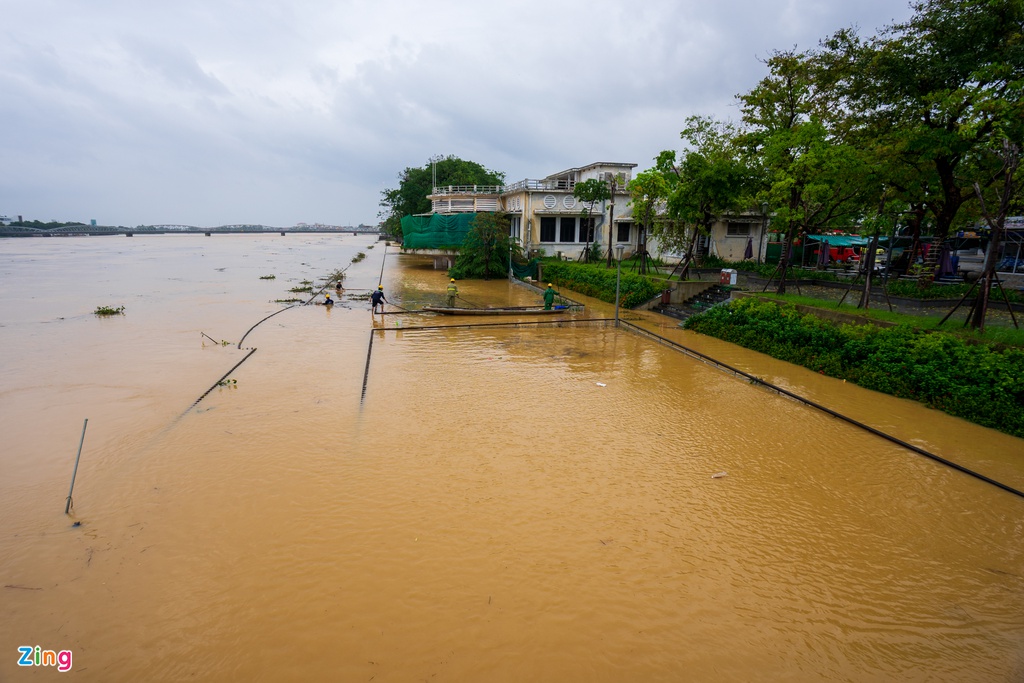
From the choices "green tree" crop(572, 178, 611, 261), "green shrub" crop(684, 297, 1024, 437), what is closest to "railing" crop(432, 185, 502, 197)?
"green tree" crop(572, 178, 611, 261)

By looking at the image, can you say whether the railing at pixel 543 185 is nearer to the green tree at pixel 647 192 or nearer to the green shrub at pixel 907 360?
the green tree at pixel 647 192

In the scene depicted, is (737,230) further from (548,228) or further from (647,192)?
(548,228)

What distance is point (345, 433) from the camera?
28.6 ft

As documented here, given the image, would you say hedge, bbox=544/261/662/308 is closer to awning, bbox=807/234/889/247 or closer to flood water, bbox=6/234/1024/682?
flood water, bbox=6/234/1024/682

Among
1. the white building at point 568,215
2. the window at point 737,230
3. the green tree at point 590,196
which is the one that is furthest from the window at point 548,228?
the window at point 737,230

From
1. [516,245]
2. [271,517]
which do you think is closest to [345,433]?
[271,517]

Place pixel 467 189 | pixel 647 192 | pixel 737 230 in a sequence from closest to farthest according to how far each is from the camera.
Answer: pixel 647 192, pixel 737 230, pixel 467 189

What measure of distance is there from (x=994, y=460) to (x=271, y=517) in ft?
35.9

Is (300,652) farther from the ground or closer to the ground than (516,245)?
closer to the ground

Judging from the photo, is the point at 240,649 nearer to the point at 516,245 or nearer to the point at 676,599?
the point at 676,599

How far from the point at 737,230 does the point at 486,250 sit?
14977 mm

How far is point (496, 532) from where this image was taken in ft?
19.9

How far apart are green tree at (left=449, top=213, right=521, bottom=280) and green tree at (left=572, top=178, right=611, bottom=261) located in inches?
185

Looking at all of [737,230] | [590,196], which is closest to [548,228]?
[590,196]
